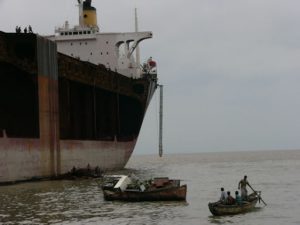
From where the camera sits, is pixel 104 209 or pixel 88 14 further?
pixel 88 14

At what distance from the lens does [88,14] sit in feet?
181

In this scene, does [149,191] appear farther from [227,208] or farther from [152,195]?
[227,208]

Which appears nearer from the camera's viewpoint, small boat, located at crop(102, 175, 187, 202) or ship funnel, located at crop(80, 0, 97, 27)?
small boat, located at crop(102, 175, 187, 202)

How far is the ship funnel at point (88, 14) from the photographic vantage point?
181ft

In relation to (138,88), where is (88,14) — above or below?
above

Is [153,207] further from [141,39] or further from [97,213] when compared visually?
[141,39]

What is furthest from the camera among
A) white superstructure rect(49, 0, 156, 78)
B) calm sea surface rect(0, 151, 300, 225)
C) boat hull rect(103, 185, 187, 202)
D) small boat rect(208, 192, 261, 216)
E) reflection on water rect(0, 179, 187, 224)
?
white superstructure rect(49, 0, 156, 78)

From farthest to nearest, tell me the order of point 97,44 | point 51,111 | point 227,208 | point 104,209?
point 97,44 → point 51,111 → point 104,209 → point 227,208

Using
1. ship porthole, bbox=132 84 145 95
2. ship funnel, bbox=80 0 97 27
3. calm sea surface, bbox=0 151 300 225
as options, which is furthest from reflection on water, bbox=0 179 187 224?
ship funnel, bbox=80 0 97 27

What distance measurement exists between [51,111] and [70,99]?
524 cm

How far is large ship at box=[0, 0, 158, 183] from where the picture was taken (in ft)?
105

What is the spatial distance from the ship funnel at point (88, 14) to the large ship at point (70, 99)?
9 cm

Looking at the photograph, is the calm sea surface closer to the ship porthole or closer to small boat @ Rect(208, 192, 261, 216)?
small boat @ Rect(208, 192, 261, 216)

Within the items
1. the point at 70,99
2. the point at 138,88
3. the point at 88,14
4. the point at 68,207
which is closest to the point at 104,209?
the point at 68,207
